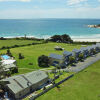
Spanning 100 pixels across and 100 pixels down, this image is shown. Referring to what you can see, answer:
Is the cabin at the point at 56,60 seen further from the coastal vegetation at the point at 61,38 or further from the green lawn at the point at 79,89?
the coastal vegetation at the point at 61,38

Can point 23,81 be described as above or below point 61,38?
below

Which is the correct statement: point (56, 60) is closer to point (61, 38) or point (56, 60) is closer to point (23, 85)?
point (23, 85)

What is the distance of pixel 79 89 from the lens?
104 feet

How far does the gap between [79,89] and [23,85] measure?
1239cm

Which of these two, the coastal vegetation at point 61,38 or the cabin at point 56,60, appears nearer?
the cabin at point 56,60

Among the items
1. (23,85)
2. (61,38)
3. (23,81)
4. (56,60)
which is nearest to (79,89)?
(23,85)

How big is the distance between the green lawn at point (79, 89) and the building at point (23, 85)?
3453mm

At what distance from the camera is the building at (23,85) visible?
27.7 metres

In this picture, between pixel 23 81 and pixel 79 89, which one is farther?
pixel 79 89

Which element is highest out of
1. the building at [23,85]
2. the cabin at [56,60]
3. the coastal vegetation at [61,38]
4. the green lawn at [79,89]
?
the coastal vegetation at [61,38]

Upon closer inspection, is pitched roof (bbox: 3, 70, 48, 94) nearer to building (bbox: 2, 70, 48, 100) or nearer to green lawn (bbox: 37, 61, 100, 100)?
building (bbox: 2, 70, 48, 100)

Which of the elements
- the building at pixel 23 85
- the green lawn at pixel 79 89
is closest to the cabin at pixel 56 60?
the green lawn at pixel 79 89

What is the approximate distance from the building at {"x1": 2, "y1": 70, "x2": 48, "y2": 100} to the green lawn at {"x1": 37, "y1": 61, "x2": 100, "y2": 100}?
11.3ft

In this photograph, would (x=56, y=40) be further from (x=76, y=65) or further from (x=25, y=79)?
(x=25, y=79)
